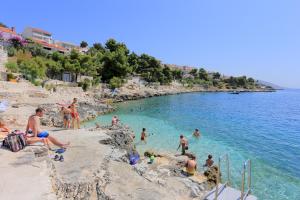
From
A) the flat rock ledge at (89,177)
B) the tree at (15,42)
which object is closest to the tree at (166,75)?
the tree at (15,42)

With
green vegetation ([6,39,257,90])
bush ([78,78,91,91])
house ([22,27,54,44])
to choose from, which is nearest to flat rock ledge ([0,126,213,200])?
green vegetation ([6,39,257,90])

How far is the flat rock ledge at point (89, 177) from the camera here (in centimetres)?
605

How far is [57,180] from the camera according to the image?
704 centimetres

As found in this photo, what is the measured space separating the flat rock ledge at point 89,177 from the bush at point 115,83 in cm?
4071

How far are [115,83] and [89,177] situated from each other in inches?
1815

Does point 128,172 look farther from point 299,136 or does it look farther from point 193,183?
point 299,136

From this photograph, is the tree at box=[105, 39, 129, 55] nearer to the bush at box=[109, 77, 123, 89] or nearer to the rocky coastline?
the bush at box=[109, 77, 123, 89]

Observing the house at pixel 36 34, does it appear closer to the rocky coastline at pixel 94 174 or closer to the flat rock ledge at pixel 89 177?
the rocky coastline at pixel 94 174

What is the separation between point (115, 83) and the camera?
174 feet

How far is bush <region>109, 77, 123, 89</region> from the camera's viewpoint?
2074 inches

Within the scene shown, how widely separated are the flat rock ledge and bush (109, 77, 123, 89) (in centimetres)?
4071

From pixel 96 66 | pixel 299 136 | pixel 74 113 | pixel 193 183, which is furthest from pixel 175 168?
pixel 96 66

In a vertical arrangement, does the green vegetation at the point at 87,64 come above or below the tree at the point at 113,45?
below

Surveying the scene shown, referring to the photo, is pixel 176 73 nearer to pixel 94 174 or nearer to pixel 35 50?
pixel 35 50
